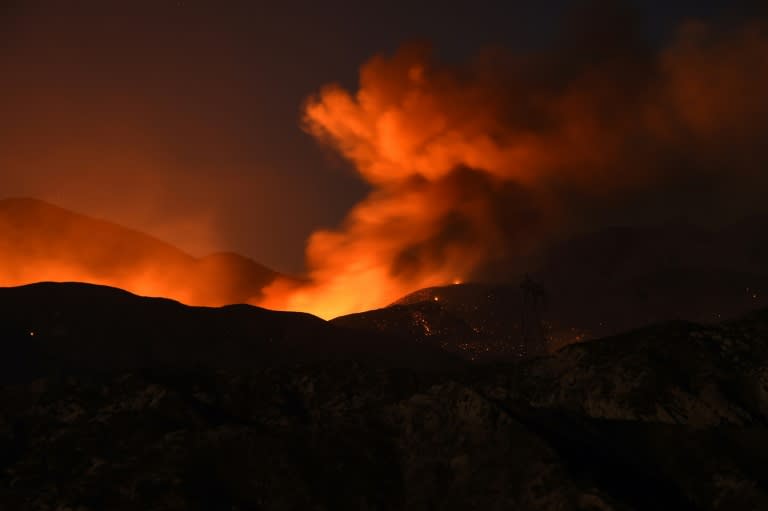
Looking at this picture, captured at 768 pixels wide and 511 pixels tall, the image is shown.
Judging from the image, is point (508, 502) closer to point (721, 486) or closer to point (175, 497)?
point (721, 486)

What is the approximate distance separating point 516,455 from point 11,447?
192ft

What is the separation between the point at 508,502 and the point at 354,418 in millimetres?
22741

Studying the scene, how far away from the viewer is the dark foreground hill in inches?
2347

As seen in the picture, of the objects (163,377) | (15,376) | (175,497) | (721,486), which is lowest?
(721,486)

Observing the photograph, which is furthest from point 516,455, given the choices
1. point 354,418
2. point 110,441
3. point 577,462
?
point 110,441

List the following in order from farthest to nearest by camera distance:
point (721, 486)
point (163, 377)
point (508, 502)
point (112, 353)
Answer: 1. point (112, 353)
2. point (163, 377)
3. point (721, 486)
4. point (508, 502)

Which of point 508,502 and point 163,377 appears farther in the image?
point 163,377

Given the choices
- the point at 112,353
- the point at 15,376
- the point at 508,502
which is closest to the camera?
the point at 508,502

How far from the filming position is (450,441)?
67.4 metres

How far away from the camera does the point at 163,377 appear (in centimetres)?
9788

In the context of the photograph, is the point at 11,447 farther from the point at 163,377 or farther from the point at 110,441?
the point at 163,377

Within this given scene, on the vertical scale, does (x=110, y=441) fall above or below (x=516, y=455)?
above

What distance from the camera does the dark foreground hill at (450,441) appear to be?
59.6m

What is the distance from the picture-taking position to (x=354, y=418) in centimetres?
7494
